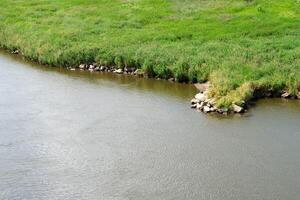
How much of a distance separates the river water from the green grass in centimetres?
199

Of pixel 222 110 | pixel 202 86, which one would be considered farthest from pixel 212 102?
pixel 202 86

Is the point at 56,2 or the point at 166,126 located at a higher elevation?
the point at 56,2

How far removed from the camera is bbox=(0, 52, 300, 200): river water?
23.9 m

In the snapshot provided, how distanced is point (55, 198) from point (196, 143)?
301 inches

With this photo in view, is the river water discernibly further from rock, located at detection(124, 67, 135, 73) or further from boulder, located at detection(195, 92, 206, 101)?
rock, located at detection(124, 67, 135, 73)

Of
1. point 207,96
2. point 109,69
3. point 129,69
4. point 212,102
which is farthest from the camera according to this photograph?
point 109,69

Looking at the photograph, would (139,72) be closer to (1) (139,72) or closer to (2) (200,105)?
(1) (139,72)

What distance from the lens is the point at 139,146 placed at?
27812mm

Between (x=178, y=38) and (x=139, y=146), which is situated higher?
(x=178, y=38)

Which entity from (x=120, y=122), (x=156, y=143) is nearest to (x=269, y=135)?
(x=156, y=143)

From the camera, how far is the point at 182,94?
36.5 meters

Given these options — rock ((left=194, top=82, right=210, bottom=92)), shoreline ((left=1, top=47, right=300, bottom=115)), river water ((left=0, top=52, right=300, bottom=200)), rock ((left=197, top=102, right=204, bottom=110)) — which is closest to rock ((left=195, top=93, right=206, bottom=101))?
shoreline ((left=1, top=47, right=300, bottom=115))

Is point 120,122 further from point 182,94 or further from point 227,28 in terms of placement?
point 227,28

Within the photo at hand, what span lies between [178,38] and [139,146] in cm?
1812
